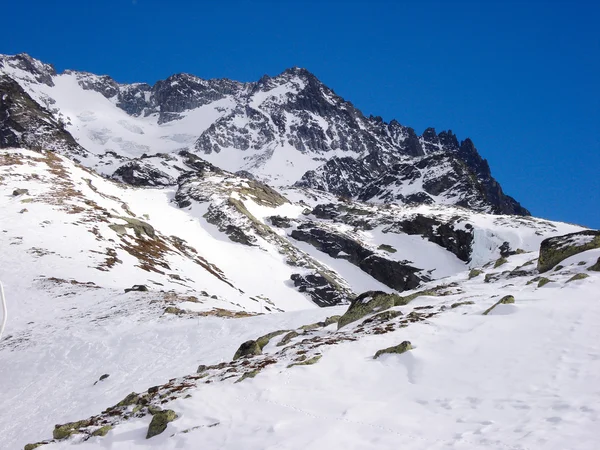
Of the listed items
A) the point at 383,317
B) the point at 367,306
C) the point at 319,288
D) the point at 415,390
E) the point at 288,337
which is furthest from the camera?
the point at 319,288

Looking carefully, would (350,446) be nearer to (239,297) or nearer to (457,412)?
(457,412)

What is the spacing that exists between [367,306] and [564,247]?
37.1ft

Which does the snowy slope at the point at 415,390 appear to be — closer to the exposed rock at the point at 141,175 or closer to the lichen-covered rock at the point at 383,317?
the lichen-covered rock at the point at 383,317

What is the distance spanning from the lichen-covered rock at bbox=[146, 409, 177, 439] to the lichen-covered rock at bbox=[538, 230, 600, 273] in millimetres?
19729

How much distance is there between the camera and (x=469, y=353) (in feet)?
40.6

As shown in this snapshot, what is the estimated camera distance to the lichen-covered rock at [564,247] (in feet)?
74.2

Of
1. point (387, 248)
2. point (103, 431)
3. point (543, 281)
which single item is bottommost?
point (103, 431)

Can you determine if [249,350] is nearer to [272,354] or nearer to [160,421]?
[272,354]

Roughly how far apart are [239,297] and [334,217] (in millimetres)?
70204

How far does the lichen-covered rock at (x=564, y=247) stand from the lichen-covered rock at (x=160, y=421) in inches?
777

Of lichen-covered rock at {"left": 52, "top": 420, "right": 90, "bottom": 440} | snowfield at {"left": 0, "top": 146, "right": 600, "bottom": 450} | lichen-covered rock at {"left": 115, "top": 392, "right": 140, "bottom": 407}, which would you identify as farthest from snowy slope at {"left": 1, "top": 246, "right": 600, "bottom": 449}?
lichen-covered rock at {"left": 115, "top": 392, "right": 140, "bottom": 407}

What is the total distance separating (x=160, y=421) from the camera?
34.1 feet

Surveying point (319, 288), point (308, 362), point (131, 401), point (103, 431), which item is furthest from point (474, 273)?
point (319, 288)

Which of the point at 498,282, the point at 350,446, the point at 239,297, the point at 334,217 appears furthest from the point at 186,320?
the point at 334,217
